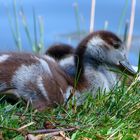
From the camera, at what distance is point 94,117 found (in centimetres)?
379

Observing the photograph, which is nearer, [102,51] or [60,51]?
[102,51]

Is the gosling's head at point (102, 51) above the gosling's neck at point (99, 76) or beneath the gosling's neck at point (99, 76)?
above

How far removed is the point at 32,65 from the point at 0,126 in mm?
1033

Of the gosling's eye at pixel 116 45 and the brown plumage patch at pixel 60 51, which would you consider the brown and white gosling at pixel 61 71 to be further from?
the brown plumage patch at pixel 60 51

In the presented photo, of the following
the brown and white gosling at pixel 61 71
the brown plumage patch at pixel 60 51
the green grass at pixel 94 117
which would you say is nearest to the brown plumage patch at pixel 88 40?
the brown and white gosling at pixel 61 71

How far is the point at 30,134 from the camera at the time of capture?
3381 mm

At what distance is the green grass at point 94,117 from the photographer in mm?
3516

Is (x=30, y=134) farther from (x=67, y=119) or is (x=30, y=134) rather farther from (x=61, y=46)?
(x=61, y=46)

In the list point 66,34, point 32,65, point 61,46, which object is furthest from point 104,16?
point 32,65

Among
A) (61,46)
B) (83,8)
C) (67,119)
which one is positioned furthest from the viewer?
(83,8)

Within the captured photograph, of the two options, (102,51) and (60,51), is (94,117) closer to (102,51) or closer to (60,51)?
(102,51)

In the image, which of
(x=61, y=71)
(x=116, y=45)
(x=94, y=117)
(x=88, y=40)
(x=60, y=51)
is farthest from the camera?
(x=60, y=51)

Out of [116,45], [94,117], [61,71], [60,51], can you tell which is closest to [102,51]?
[116,45]

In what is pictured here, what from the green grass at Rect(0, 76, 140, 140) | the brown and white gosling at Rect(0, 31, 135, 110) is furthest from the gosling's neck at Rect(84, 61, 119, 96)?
the green grass at Rect(0, 76, 140, 140)
